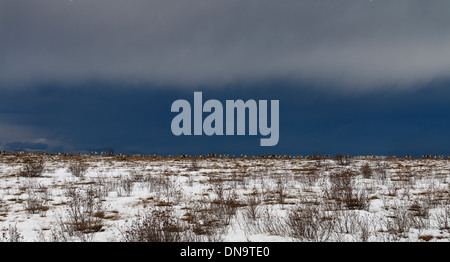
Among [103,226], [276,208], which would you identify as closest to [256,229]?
[276,208]

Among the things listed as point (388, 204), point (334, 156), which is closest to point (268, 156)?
point (334, 156)

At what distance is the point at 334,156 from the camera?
102 ft

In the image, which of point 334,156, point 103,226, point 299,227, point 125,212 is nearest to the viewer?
point 299,227

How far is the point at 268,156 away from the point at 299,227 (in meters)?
37.3

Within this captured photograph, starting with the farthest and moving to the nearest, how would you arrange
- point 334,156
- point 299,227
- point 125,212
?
1. point 334,156
2. point 125,212
3. point 299,227
